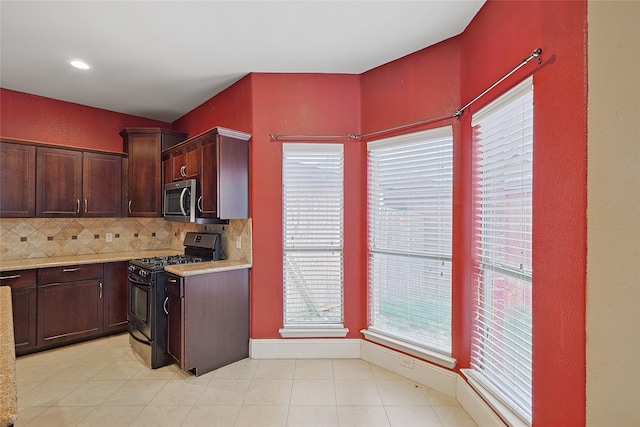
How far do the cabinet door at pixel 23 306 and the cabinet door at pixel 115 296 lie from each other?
579 mm

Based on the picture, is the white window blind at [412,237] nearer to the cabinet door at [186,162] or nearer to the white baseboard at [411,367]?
the white baseboard at [411,367]

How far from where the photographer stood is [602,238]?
1.06 meters

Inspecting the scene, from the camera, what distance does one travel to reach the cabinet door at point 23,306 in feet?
9.12

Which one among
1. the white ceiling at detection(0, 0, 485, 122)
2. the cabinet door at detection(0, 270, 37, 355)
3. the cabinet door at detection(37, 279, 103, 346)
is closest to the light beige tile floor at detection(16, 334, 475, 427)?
the cabinet door at detection(0, 270, 37, 355)

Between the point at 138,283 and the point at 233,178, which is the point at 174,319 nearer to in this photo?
the point at 138,283

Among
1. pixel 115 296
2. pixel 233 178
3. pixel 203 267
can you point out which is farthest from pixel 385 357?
pixel 115 296

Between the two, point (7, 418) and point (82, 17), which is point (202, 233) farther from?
point (7, 418)

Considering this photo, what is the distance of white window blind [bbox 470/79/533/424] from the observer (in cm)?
151

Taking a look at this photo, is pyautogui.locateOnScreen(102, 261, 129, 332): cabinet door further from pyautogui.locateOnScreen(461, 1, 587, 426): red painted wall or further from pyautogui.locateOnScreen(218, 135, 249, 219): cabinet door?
pyautogui.locateOnScreen(461, 1, 587, 426): red painted wall

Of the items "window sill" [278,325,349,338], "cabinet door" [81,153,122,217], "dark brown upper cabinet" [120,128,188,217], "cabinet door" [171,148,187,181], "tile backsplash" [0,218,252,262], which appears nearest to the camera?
"window sill" [278,325,349,338]

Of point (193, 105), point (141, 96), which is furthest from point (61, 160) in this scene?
point (193, 105)

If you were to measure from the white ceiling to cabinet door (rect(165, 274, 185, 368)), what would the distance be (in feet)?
6.44

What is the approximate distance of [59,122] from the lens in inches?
136

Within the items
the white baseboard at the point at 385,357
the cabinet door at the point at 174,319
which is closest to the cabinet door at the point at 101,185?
the cabinet door at the point at 174,319
